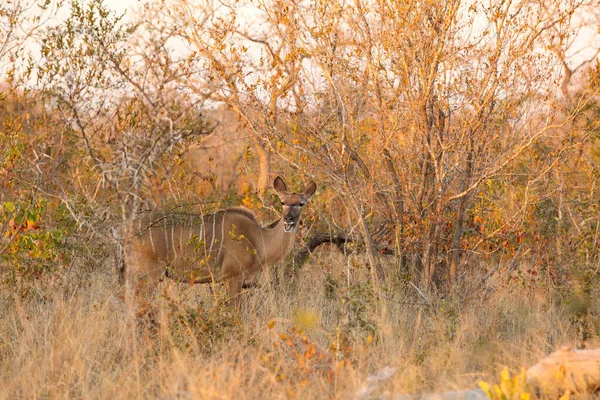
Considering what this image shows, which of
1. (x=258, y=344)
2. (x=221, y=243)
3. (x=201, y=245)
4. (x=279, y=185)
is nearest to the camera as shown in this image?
(x=258, y=344)

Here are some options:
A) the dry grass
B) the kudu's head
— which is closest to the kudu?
the kudu's head

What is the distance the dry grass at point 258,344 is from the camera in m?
4.57

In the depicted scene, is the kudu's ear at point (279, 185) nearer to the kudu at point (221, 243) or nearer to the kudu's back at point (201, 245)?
the kudu at point (221, 243)

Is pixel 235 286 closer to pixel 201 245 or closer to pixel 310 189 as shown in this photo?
pixel 201 245

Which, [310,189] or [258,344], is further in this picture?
[310,189]

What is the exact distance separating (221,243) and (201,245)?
33 centimetres

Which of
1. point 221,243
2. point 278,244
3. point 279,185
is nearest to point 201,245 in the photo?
point 221,243

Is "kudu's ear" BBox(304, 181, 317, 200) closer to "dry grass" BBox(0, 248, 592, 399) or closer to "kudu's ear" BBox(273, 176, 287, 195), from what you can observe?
"kudu's ear" BBox(273, 176, 287, 195)

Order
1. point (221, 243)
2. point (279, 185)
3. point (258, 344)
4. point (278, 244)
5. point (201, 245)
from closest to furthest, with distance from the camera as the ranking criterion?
point (258, 344) < point (201, 245) < point (221, 243) < point (278, 244) < point (279, 185)

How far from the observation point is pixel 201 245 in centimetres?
767

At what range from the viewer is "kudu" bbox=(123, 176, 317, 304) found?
301 inches

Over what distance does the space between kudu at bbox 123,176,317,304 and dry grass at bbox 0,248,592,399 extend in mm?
528

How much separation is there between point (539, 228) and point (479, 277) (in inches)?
49.7

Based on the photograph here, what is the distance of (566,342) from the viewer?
5941 mm
